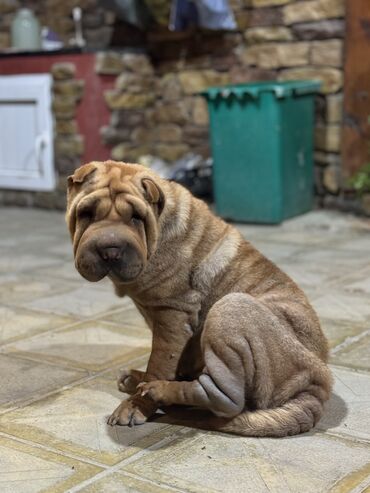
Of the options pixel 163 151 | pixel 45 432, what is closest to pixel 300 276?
pixel 45 432

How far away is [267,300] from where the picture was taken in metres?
2.47

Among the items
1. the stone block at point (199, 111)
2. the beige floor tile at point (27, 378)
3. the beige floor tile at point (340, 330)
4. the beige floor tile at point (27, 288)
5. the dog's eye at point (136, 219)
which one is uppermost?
the dog's eye at point (136, 219)

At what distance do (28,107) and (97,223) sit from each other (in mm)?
5539

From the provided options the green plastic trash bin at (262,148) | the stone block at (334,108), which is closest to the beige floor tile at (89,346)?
the green plastic trash bin at (262,148)

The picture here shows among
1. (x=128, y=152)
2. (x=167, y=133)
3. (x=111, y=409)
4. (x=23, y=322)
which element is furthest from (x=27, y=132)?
(x=111, y=409)

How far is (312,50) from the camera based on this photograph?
6.56 m

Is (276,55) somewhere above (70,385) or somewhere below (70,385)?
above

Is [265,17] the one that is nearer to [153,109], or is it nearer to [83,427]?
[153,109]

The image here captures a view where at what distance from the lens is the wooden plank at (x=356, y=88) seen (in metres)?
6.21

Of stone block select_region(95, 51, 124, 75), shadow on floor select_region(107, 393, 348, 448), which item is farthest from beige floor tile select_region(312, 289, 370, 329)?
stone block select_region(95, 51, 124, 75)

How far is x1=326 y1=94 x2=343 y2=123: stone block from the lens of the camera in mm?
6484

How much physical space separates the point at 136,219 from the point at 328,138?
14.9 feet

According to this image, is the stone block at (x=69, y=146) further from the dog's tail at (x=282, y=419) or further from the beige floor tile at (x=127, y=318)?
the dog's tail at (x=282, y=419)

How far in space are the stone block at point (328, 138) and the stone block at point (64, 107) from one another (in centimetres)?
231
